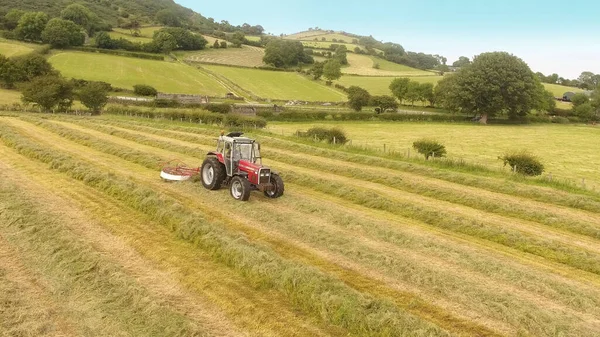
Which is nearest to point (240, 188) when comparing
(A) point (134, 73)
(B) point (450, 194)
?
(B) point (450, 194)

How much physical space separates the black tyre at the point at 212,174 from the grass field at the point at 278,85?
60250mm

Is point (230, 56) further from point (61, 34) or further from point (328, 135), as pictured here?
point (328, 135)

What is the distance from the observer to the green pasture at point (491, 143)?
2845 cm

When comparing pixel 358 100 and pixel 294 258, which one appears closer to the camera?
pixel 294 258

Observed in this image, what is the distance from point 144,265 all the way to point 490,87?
2474 inches

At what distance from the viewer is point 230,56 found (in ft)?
349

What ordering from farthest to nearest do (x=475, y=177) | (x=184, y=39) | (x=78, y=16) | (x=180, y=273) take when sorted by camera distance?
(x=78, y=16)
(x=184, y=39)
(x=475, y=177)
(x=180, y=273)

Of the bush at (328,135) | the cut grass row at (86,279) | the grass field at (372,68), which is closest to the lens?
the cut grass row at (86,279)

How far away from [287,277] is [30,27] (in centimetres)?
9497

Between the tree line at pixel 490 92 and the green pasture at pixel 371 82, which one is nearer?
the tree line at pixel 490 92

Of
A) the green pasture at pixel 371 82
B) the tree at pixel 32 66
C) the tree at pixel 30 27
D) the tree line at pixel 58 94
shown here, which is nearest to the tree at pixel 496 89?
the green pasture at pixel 371 82

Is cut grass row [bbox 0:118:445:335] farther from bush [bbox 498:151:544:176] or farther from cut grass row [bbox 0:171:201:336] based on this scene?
bush [bbox 498:151:544:176]

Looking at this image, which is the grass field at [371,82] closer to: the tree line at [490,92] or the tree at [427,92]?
the tree at [427,92]

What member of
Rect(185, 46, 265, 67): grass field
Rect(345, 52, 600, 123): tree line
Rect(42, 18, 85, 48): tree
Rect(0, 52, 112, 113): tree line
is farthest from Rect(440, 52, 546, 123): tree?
Rect(42, 18, 85, 48): tree
